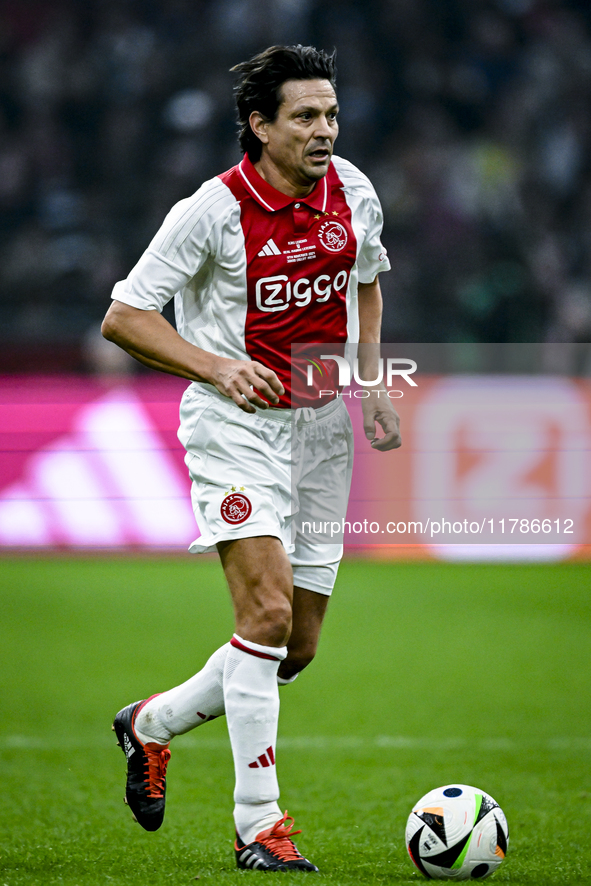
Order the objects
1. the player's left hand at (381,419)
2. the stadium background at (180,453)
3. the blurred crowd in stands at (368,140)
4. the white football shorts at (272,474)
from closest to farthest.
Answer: the white football shorts at (272,474) → the player's left hand at (381,419) → the stadium background at (180,453) → the blurred crowd in stands at (368,140)

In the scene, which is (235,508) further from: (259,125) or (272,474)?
(259,125)

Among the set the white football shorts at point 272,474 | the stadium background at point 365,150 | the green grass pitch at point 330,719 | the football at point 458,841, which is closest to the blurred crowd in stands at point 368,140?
the stadium background at point 365,150

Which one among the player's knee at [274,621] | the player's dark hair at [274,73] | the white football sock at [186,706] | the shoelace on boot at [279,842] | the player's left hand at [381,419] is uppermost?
the player's dark hair at [274,73]

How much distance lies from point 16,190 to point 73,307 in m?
1.97

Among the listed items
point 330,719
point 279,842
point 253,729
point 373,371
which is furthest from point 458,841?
point 330,719

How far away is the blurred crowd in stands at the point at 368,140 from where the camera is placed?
11.3m

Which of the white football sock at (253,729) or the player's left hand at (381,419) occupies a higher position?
the player's left hand at (381,419)

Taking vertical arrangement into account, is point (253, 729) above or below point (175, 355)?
below

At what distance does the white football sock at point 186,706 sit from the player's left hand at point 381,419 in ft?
2.55

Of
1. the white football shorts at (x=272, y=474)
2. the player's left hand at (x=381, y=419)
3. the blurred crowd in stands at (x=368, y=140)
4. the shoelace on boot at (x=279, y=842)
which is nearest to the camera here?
the shoelace on boot at (x=279, y=842)

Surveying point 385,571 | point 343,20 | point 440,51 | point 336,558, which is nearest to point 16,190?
point 343,20

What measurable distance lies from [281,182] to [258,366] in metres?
0.57

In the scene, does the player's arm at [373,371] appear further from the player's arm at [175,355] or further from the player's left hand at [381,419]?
the player's arm at [175,355]

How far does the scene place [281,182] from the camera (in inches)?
124
